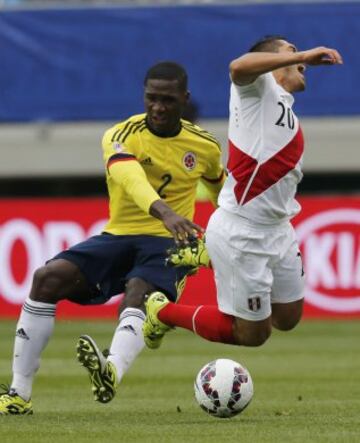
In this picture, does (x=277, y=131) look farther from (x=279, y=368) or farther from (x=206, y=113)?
(x=206, y=113)

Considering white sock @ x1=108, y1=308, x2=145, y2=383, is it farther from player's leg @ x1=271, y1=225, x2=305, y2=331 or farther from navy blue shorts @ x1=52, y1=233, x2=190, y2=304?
player's leg @ x1=271, y1=225, x2=305, y2=331

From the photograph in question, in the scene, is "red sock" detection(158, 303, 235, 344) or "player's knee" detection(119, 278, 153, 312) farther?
"player's knee" detection(119, 278, 153, 312)

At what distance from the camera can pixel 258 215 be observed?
8469 mm

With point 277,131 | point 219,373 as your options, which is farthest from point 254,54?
point 219,373

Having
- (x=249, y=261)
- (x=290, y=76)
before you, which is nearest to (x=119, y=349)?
(x=249, y=261)

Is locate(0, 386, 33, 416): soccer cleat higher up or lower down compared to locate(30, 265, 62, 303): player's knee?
lower down

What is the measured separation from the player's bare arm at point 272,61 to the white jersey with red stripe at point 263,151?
20 centimetres

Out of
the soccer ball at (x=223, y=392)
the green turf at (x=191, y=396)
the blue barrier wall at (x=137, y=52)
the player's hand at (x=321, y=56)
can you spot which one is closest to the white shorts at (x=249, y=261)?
the soccer ball at (x=223, y=392)

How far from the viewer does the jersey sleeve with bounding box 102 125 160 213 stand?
346 inches

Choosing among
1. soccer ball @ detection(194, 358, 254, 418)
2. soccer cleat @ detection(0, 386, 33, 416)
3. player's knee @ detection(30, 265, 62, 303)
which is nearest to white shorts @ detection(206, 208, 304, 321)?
soccer ball @ detection(194, 358, 254, 418)

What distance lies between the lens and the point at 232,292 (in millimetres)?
8586

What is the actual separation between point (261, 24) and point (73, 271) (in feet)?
41.8

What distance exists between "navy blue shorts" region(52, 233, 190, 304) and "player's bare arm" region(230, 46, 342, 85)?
62.8 inches

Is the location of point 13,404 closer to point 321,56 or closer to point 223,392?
point 223,392
